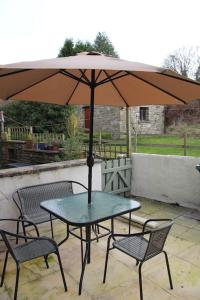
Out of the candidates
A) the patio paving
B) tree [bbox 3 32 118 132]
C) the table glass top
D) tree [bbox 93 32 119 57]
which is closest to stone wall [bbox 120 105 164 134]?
tree [bbox 3 32 118 132]

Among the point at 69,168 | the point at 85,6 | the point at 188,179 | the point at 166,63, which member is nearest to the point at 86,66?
the point at 69,168

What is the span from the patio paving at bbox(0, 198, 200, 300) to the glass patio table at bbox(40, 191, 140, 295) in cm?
18

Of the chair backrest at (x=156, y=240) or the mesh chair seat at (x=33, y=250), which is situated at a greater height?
the chair backrest at (x=156, y=240)

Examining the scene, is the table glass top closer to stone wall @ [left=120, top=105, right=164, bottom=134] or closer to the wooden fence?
the wooden fence

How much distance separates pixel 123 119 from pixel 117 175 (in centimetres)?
969

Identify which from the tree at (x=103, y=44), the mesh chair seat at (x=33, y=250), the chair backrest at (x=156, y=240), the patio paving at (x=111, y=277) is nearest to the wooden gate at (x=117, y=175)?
the patio paving at (x=111, y=277)

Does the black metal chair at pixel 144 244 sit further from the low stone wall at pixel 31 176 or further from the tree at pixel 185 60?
the tree at pixel 185 60

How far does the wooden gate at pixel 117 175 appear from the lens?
5.19m

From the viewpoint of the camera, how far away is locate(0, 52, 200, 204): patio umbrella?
2.57 m

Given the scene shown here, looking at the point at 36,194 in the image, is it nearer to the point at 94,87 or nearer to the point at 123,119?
the point at 94,87

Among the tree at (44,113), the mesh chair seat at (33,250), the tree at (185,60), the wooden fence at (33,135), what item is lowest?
the mesh chair seat at (33,250)

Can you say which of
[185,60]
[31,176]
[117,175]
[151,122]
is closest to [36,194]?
[31,176]

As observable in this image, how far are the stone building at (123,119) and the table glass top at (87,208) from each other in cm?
1154

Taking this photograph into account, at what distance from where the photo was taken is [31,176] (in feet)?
11.8
